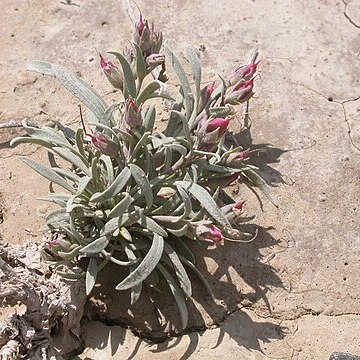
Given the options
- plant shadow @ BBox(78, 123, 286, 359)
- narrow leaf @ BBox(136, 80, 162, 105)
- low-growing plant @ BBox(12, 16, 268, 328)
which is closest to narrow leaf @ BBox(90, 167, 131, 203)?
low-growing plant @ BBox(12, 16, 268, 328)

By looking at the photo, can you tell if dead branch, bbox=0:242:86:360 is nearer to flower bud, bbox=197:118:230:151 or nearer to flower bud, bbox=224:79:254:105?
flower bud, bbox=197:118:230:151

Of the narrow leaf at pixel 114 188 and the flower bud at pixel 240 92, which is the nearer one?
the narrow leaf at pixel 114 188

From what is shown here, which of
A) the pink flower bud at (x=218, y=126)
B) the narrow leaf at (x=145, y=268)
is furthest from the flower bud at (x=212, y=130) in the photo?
the narrow leaf at (x=145, y=268)

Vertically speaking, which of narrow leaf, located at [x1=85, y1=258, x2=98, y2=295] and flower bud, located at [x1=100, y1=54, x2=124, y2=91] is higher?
flower bud, located at [x1=100, y1=54, x2=124, y2=91]

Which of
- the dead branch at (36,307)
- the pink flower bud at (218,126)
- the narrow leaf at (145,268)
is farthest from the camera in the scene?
the pink flower bud at (218,126)

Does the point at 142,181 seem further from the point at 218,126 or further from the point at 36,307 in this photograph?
the point at 36,307

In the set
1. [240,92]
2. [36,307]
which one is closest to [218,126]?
[240,92]

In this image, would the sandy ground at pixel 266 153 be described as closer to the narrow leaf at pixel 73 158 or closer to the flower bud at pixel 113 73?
the narrow leaf at pixel 73 158
